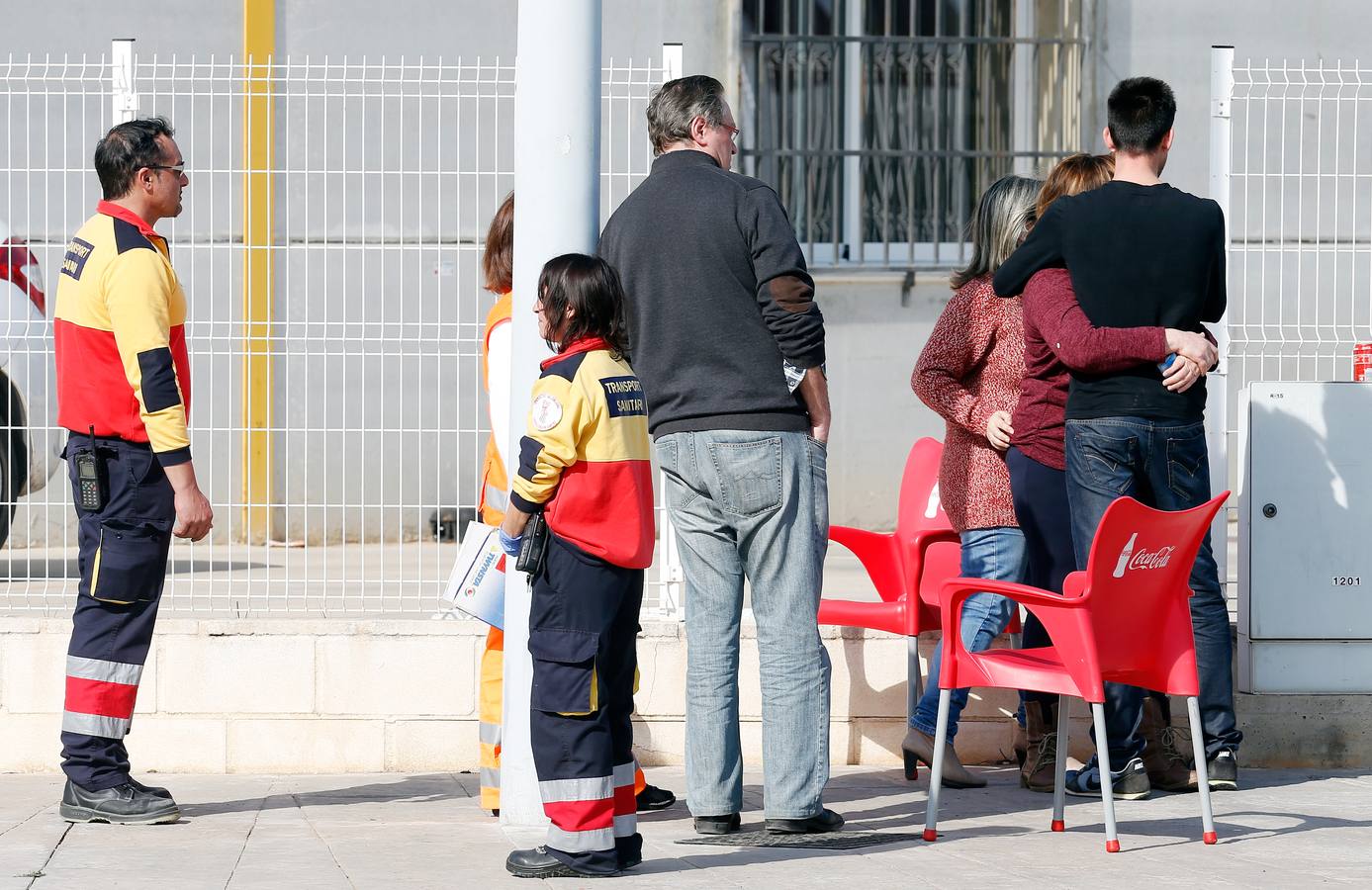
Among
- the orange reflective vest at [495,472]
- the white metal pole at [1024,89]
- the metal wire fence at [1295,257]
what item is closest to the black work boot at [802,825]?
the orange reflective vest at [495,472]

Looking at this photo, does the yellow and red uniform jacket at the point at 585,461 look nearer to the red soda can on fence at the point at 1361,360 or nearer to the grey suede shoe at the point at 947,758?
the grey suede shoe at the point at 947,758

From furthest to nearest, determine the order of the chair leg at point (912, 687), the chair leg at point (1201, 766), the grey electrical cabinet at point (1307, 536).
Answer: the grey electrical cabinet at point (1307, 536) → the chair leg at point (912, 687) → the chair leg at point (1201, 766)

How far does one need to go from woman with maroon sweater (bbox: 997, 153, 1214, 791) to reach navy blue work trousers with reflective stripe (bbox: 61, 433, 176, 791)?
94.7 inches

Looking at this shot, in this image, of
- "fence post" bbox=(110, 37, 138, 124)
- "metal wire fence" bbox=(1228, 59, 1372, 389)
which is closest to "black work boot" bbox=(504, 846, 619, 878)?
"metal wire fence" bbox=(1228, 59, 1372, 389)

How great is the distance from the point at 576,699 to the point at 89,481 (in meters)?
1.57

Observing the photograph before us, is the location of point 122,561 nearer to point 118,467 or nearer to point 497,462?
point 118,467

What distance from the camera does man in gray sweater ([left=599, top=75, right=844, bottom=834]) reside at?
4.22 m

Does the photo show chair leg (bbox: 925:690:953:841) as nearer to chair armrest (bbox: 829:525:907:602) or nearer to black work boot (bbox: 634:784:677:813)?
black work boot (bbox: 634:784:677:813)

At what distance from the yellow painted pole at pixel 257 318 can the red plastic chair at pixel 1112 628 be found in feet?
7.94

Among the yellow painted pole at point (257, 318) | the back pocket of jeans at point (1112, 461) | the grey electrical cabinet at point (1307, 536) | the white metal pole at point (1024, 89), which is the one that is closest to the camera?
the back pocket of jeans at point (1112, 461)

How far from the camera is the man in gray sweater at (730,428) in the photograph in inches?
166

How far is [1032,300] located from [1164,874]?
1.62m

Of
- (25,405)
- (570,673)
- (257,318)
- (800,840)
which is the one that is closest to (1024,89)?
(257,318)

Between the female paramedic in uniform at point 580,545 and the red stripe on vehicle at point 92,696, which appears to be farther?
the red stripe on vehicle at point 92,696
